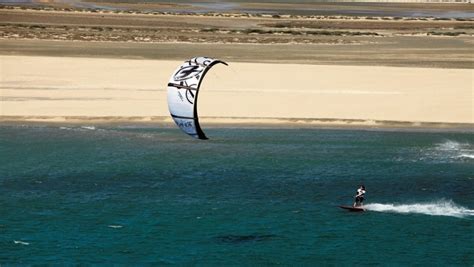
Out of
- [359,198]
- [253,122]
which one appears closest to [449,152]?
[253,122]

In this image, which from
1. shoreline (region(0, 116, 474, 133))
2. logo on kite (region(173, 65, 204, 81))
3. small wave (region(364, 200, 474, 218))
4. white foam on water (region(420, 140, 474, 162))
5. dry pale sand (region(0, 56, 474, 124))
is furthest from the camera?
dry pale sand (region(0, 56, 474, 124))

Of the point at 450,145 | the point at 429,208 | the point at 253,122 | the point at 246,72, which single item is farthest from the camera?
the point at 246,72

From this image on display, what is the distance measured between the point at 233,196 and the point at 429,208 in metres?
7.74

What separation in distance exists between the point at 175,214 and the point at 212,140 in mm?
15209

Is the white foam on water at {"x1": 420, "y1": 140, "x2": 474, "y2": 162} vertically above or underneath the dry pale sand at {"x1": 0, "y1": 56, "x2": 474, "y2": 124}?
underneath

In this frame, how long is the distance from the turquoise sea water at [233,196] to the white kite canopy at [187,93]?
3360 millimetres

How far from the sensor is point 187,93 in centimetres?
3906

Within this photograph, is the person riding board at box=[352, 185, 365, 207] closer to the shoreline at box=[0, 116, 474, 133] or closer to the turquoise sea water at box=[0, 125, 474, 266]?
the turquoise sea water at box=[0, 125, 474, 266]

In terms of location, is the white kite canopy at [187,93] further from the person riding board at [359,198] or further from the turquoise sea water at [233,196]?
the person riding board at [359,198]

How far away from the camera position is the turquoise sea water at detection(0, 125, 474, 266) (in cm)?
3488

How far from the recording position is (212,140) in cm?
5422

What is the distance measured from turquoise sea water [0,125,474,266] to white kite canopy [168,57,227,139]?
132 inches

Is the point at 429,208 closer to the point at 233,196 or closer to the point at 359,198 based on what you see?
the point at 359,198

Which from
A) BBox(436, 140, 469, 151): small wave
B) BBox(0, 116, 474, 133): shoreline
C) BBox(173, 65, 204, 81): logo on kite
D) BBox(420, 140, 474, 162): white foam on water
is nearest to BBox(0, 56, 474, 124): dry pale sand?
BBox(0, 116, 474, 133): shoreline
